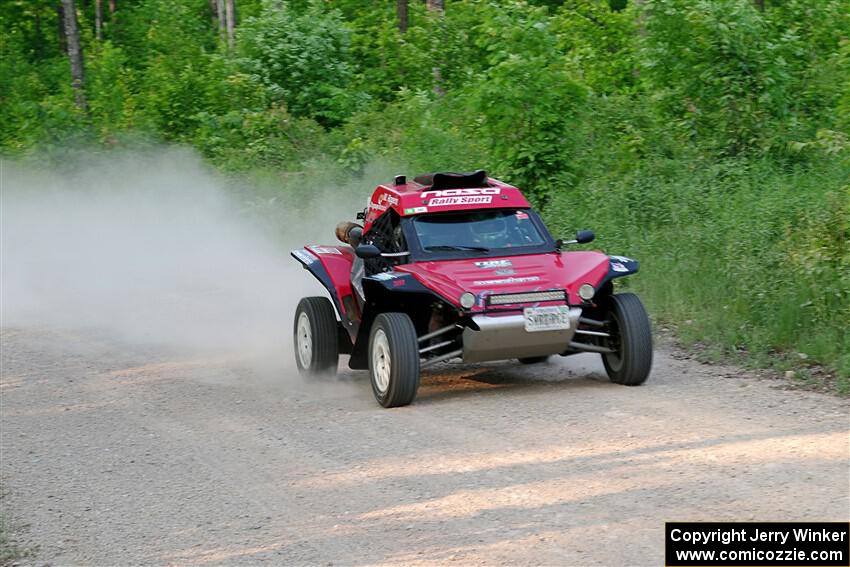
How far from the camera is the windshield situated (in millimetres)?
10484

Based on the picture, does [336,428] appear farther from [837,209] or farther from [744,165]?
[744,165]

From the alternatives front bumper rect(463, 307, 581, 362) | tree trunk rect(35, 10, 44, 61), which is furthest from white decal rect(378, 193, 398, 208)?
tree trunk rect(35, 10, 44, 61)

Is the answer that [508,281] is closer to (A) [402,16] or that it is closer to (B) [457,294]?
(B) [457,294]

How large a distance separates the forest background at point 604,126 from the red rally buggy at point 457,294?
1.75 meters

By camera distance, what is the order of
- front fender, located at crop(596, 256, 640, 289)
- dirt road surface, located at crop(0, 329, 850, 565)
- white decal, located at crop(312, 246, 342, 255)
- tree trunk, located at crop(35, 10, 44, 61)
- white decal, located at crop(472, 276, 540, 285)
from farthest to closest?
tree trunk, located at crop(35, 10, 44, 61) → white decal, located at crop(312, 246, 342, 255) → front fender, located at crop(596, 256, 640, 289) → white decal, located at crop(472, 276, 540, 285) → dirt road surface, located at crop(0, 329, 850, 565)

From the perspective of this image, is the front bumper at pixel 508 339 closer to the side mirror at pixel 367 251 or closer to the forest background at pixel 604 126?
the side mirror at pixel 367 251

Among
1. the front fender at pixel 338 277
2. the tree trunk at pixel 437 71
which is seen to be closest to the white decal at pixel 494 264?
the front fender at pixel 338 277

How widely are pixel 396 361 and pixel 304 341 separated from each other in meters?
2.24

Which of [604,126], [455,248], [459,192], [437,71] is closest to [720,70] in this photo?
[604,126]

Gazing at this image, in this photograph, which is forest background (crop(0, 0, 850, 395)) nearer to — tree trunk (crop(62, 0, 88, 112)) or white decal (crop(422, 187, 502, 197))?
tree trunk (crop(62, 0, 88, 112))

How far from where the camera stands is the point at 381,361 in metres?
9.83

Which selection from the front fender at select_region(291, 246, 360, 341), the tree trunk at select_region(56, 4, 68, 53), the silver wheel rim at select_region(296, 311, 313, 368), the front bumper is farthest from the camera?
the tree trunk at select_region(56, 4, 68, 53)

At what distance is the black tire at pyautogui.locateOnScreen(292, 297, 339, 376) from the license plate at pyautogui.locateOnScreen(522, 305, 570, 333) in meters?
2.35

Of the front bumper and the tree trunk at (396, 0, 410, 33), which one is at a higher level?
the tree trunk at (396, 0, 410, 33)
